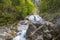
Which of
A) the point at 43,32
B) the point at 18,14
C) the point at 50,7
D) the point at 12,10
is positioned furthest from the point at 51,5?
the point at 43,32

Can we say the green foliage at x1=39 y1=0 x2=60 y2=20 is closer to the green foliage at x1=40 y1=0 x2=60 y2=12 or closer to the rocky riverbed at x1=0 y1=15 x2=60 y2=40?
the green foliage at x1=40 y1=0 x2=60 y2=12

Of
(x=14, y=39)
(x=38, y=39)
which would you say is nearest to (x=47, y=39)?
(x=38, y=39)

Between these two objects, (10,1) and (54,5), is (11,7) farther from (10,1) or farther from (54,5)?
(54,5)

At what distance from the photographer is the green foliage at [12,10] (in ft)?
83.4

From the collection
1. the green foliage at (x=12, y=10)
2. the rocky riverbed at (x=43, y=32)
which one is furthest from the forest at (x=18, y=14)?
the rocky riverbed at (x=43, y=32)

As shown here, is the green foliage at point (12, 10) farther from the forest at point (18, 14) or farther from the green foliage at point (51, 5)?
the green foliage at point (51, 5)

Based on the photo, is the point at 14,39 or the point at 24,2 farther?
the point at 24,2

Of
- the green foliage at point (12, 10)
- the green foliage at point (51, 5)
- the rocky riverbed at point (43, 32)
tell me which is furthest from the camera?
the green foliage at point (51, 5)

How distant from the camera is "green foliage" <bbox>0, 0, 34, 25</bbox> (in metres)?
25.4

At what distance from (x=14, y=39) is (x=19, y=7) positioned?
11.6 m

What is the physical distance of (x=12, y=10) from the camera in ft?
91.4

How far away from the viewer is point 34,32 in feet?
48.4

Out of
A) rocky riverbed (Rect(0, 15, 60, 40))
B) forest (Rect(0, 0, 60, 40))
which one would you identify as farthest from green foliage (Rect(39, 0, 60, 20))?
rocky riverbed (Rect(0, 15, 60, 40))

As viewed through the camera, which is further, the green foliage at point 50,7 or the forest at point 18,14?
the green foliage at point 50,7
